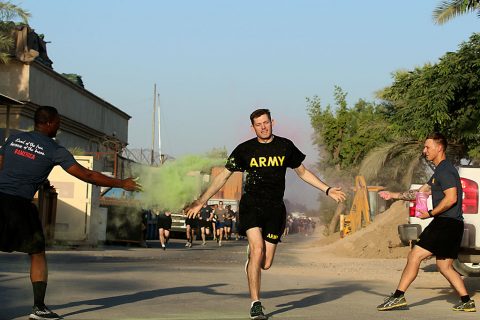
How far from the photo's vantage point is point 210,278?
13.6 m

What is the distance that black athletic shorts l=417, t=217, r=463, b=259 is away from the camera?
9.49 m

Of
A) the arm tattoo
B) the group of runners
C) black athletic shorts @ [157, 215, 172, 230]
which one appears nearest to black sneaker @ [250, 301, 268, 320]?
the group of runners

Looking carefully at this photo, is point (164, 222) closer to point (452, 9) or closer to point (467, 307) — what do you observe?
point (452, 9)

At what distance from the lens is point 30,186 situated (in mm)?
7992

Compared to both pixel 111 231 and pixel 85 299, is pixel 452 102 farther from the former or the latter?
pixel 85 299

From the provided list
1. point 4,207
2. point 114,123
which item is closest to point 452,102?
point 4,207

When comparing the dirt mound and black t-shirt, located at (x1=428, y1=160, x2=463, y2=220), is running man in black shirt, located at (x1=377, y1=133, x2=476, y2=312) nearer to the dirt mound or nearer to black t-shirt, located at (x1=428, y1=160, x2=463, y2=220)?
black t-shirt, located at (x1=428, y1=160, x2=463, y2=220)

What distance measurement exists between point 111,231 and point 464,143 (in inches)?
445

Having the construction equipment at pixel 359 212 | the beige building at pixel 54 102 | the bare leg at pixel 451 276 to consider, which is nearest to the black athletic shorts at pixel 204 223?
the beige building at pixel 54 102

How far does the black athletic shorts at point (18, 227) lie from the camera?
25.7ft

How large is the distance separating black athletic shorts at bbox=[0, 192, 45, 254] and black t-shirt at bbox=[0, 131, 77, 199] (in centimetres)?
8

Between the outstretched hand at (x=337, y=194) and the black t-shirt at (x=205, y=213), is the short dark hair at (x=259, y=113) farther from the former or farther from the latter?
the black t-shirt at (x=205, y=213)

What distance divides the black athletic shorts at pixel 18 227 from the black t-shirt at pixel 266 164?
2.02m

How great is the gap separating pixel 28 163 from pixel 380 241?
1976 centimetres
